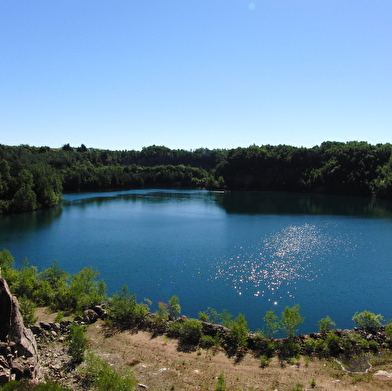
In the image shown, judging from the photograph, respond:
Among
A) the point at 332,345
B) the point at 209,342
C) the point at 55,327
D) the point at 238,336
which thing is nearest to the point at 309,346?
the point at 332,345

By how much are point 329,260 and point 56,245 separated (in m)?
34.6

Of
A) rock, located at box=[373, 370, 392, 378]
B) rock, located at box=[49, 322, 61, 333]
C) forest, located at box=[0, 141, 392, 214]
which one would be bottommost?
rock, located at box=[373, 370, 392, 378]

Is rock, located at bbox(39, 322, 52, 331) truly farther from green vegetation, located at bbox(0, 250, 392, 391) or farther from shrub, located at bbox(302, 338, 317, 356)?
shrub, located at bbox(302, 338, 317, 356)

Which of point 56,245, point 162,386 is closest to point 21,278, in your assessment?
point 162,386

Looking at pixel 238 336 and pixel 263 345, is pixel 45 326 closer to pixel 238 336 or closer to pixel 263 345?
pixel 238 336

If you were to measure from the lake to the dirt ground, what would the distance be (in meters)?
6.29

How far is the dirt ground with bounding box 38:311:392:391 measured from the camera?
1553 centimetres

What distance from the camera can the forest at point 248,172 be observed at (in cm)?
9651

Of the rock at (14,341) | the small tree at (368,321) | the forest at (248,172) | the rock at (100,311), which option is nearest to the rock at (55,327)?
the rock at (100,311)

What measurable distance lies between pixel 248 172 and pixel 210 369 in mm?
134607

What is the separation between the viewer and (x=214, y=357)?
18.3 metres

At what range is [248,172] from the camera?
148 m

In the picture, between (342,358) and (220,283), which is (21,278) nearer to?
(220,283)


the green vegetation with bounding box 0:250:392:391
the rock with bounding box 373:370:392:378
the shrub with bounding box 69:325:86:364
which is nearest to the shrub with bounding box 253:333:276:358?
the green vegetation with bounding box 0:250:392:391
